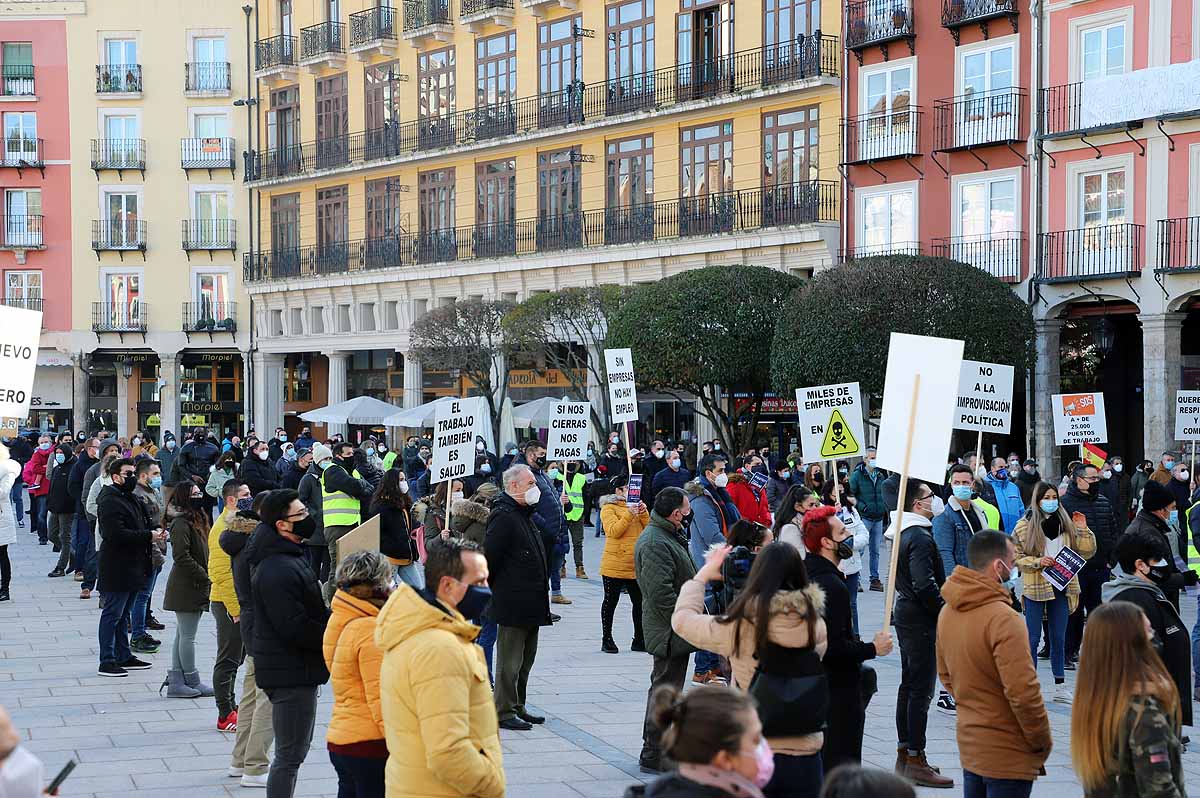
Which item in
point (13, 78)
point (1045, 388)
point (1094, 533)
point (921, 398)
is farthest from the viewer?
point (13, 78)

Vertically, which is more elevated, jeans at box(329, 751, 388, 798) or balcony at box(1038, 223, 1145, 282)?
balcony at box(1038, 223, 1145, 282)

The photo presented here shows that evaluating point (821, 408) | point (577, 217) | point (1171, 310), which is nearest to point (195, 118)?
point (577, 217)

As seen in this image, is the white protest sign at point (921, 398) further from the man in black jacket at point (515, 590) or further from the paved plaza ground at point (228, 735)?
the man in black jacket at point (515, 590)

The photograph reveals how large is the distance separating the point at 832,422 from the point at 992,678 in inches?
349

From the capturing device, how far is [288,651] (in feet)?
24.9

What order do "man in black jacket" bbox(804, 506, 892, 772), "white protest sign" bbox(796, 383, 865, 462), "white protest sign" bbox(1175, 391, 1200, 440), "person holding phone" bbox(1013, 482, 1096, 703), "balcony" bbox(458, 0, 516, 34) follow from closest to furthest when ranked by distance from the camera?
"man in black jacket" bbox(804, 506, 892, 772)
"person holding phone" bbox(1013, 482, 1096, 703)
"white protest sign" bbox(796, 383, 865, 462)
"white protest sign" bbox(1175, 391, 1200, 440)
"balcony" bbox(458, 0, 516, 34)

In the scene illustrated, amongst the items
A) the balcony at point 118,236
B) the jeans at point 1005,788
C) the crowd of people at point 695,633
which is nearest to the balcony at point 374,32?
the balcony at point 118,236

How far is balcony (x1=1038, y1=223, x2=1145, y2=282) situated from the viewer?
A: 29406mm

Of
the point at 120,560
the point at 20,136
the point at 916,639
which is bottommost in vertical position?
the point at 916,639

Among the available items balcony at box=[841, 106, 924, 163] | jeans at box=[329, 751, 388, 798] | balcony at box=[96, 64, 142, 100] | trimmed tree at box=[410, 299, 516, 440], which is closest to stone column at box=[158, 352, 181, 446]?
balcony at box=[96, 64, 142, 100]

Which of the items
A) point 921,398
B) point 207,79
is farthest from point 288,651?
point 207,79

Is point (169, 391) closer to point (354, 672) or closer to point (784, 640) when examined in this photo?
point (354, 672)

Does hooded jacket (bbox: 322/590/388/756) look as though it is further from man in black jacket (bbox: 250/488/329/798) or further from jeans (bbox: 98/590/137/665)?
jeans (bbox: 98/590/137/665)

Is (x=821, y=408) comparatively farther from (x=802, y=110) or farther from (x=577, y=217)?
(x=577, y=217)
